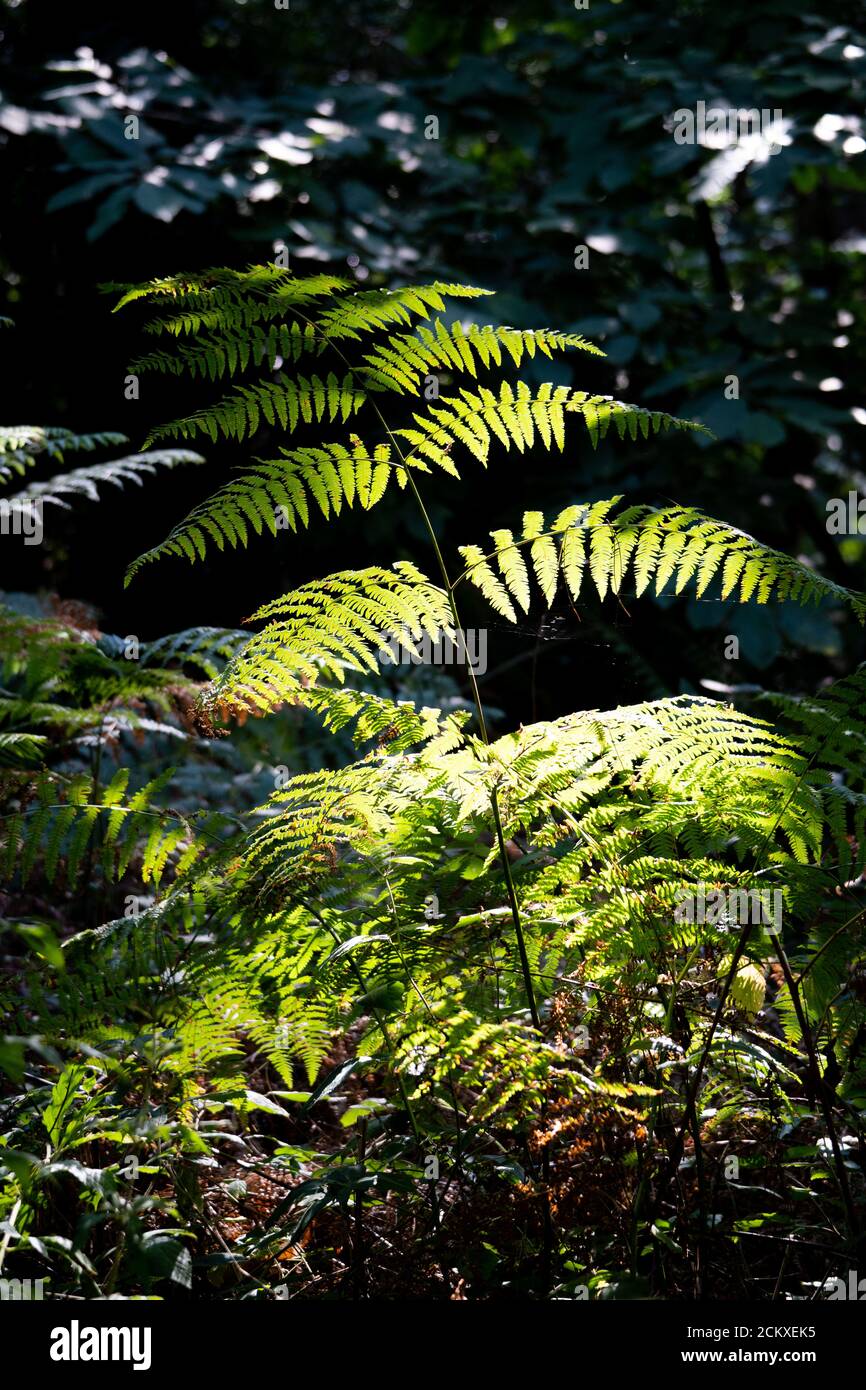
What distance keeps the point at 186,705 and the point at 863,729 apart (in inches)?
74.3

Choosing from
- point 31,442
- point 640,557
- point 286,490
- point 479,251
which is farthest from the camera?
point 479,251

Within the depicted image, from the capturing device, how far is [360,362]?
16.4 feet

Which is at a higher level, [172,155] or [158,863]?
[172,155]

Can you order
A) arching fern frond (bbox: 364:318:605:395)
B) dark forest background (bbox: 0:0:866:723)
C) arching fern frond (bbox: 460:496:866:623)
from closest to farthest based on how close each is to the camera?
arching fern frond (bbox: 460:496:866:623) < arching fern frond (bbox: 364:318:605:395) < dark forest background (bbox: 0:0:866:723)

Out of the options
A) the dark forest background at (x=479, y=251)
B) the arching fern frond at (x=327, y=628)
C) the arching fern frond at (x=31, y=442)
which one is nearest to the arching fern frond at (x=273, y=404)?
the arching fern frond at (x=327, y=628)

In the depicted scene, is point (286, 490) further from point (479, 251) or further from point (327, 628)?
point (479, 251)

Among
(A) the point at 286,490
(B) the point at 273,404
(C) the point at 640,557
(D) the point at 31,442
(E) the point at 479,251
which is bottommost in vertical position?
(C) the point at 640,557

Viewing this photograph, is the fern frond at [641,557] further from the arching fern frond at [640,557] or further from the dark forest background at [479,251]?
the dark forest background at [479,251]

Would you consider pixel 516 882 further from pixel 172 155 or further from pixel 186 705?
pixel 172 155

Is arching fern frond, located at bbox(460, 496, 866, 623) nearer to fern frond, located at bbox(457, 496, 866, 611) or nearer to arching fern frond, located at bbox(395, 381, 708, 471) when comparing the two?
fern frond, located at bbox(457, 496, 866, 611)

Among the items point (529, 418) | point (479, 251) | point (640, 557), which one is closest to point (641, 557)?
point (640, 557)

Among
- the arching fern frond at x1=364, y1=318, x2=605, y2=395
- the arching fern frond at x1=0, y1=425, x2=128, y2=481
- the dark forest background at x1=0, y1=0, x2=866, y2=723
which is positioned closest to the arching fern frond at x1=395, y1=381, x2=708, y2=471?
the arching fern frond at x1=364, y1=318, x2=605, y2=395

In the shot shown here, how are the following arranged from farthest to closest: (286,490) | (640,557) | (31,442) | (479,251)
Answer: (479,251) → (31,442) → (286,490) → (640,557)
